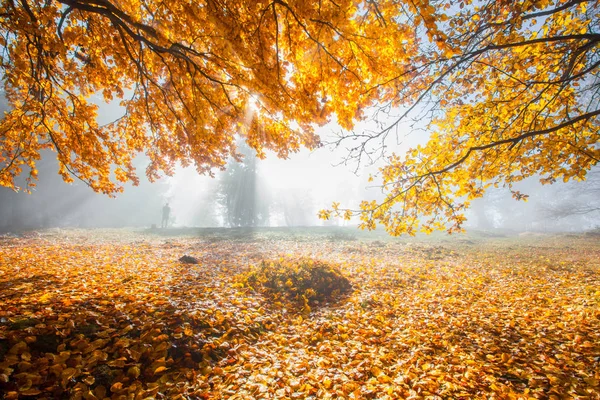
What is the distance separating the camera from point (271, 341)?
3.96m

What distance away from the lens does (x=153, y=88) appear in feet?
19.8

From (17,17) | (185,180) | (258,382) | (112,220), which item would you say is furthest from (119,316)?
(185,180)

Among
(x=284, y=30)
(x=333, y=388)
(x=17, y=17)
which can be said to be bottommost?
(x=333, y=388)

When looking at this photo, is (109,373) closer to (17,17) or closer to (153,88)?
(17,17)

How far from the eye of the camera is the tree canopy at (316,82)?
3.74 m

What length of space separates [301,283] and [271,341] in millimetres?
2410

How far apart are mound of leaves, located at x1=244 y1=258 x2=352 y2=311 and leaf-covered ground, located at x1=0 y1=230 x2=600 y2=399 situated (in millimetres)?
400

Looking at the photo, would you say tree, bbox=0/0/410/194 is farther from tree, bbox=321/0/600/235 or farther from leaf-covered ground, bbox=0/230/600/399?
leaf-covered ground, bbox=0/230/600/399

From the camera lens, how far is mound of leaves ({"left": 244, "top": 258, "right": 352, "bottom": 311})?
231 inches

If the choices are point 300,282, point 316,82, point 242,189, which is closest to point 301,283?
point 300,282

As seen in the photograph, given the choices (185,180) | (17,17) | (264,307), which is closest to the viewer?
(17,17)

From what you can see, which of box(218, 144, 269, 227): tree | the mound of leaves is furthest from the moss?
box(218, 144, 269, 227): tree

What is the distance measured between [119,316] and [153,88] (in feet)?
17.0

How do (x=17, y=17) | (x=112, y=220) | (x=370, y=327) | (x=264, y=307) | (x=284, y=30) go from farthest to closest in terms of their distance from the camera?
(x=112, y=220)
(x=264, y=307)
(x=370, y=327)
(x=284, y=30)
(x=17, y=17)
